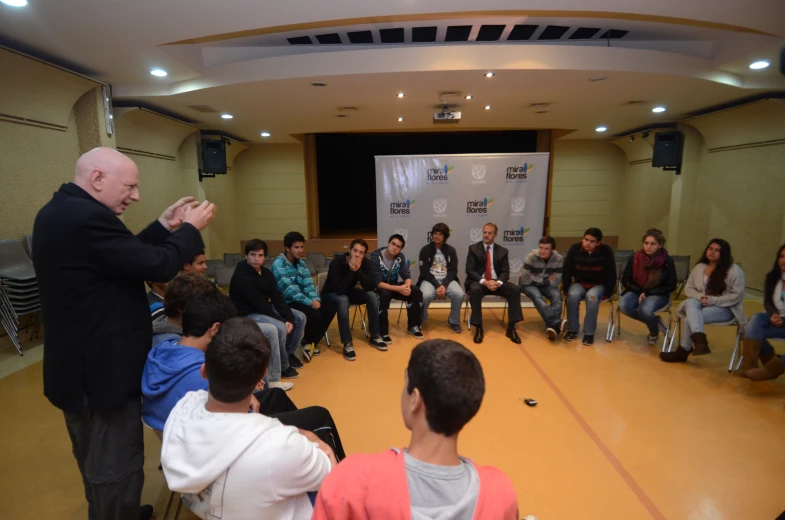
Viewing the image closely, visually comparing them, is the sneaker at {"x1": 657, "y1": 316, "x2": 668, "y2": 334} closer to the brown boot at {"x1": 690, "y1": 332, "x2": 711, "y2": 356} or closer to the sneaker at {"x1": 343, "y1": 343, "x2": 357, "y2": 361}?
the brown boot at {"x1": 690, "y1": 332, "x2": 711, "y2": 356}

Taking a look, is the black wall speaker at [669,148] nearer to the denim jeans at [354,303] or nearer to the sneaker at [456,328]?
the sneaker at [456,328]

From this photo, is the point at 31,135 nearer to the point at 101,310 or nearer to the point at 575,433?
the point at 101,310

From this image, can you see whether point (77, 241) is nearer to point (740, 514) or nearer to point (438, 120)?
point (740, 514)

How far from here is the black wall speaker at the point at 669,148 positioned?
7.02 meters

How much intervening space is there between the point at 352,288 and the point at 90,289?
9.59 ft

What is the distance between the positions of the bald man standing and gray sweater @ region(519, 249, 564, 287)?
3.68m

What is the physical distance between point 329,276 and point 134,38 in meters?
2.70

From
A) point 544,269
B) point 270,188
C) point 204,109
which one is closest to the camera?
point 544,269

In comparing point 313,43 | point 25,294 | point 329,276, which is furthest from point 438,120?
point 25,294

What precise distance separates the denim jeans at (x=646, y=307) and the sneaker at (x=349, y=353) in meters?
2.71

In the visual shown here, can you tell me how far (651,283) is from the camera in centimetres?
392

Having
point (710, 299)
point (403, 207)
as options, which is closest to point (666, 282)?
point (710, 299)

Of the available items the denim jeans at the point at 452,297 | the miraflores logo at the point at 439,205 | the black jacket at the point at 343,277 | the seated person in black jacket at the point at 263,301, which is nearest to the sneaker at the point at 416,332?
the denim jeans at the point at 452,297

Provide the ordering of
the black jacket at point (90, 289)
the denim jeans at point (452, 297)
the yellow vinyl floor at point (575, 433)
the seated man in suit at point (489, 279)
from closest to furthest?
the black jacket at point (90, 289)
the yellow vinyl floor at point (575, 433)
the seated man in suit at point (489, 279)
the denim jeans at point (452, 297)
